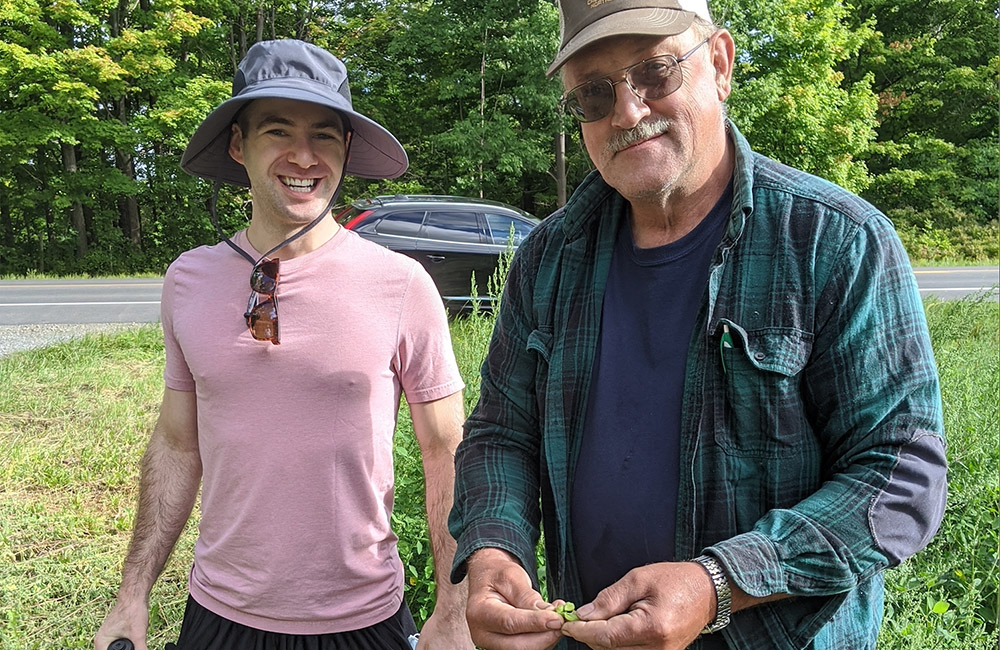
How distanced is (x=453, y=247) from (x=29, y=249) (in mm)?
19016

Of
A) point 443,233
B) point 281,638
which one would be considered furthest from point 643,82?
point 443,233

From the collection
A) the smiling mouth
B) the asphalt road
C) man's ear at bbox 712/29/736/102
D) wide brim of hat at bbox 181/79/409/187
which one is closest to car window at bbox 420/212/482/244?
the asphalt road

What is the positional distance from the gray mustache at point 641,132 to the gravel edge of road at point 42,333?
27.3 feet

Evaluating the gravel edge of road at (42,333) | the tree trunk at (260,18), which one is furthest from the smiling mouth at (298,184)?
the tree trunk at (260,18)

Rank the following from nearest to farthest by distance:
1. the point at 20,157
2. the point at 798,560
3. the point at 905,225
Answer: the point at 798,560, the point at 20,157, the point at 905,225

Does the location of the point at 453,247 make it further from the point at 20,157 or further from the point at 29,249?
the point at 29,249

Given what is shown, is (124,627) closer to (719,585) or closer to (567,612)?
(567,612)

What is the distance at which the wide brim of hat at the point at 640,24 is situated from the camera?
1.51 m

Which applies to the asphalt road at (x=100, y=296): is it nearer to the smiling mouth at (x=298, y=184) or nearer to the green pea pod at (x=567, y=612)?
the smiling mouth at (x=298, y=184)

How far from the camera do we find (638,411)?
1500 mm

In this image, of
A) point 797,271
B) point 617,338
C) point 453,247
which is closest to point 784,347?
point 797,271

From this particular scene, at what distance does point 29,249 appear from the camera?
77.2 ft

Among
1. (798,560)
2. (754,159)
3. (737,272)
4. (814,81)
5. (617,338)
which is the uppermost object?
(814,81)

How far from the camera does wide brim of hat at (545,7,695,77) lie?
151 cm
